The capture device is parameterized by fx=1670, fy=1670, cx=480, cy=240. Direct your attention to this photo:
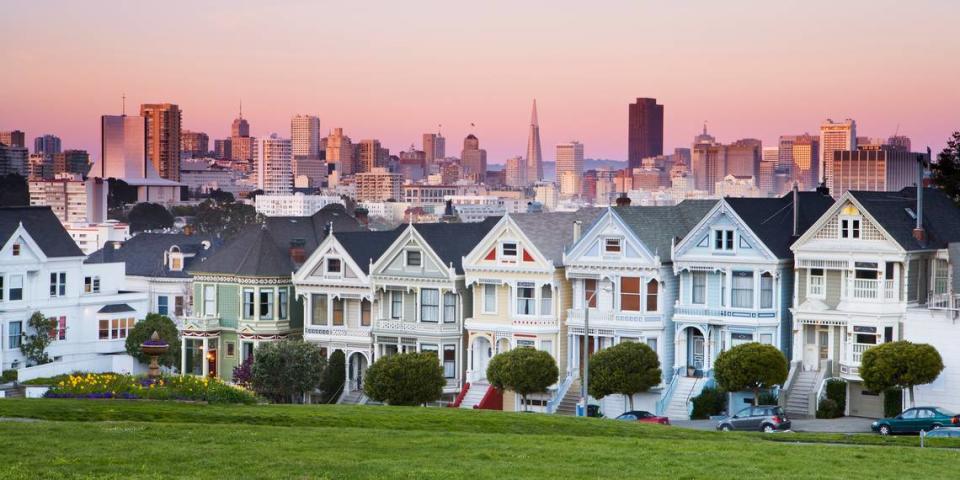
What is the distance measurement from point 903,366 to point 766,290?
7.38 m

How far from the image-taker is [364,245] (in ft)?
237

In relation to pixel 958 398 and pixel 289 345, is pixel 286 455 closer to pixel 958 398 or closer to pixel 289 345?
pixel 958 398

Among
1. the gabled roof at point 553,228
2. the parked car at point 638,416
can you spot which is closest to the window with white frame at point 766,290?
the parked car at point 638,416

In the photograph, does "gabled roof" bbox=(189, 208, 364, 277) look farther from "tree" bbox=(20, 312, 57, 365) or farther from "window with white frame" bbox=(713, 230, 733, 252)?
→ "window with white frame" bbox=(713, 230, 733, 252)

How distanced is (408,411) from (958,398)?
797 inches

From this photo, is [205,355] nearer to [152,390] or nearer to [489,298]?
[489,298]

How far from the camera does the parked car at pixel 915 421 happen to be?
52.1 meters

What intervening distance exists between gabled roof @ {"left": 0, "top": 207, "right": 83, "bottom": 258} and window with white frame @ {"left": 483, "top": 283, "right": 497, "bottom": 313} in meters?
23.2

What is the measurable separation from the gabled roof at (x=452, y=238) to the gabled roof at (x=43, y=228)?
17.6m

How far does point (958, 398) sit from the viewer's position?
5634 cm

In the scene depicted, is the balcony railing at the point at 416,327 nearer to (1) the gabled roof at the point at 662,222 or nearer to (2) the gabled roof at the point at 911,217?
(1) the gabled roof at the point at 662,222

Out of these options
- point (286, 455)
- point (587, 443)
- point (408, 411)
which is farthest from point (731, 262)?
point (286, 455)

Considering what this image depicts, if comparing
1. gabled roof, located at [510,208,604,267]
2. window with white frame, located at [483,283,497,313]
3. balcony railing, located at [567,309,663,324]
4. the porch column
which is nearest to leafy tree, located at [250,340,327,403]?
the porch column

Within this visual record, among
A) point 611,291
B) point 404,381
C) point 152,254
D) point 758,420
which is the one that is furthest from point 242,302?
point 758,420
